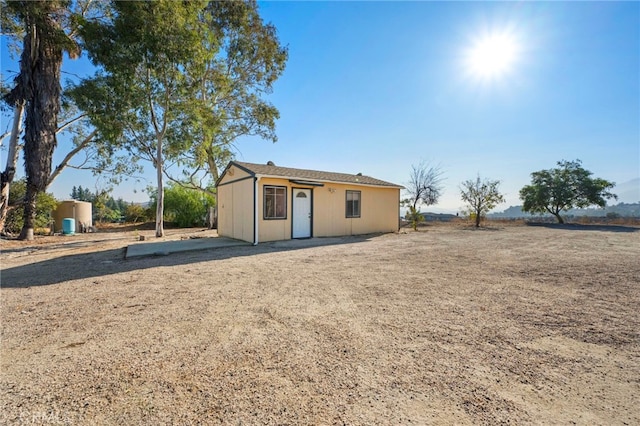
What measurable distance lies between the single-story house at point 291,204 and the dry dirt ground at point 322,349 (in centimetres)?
471

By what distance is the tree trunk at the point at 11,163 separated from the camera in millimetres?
10508

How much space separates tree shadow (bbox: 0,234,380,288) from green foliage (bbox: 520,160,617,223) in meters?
20.7

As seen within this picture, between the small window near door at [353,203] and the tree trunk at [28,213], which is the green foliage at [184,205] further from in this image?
the small window near door at [353,203]

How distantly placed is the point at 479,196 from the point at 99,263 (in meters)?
20.3

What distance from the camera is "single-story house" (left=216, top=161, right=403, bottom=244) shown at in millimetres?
9438

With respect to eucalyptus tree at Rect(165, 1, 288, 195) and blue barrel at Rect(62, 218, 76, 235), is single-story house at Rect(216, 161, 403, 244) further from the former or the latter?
blue barrel at Rect(62, 218, 76, 235)

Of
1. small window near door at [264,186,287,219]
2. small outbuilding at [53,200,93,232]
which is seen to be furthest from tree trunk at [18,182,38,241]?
small window near door at [264,186,287,219]

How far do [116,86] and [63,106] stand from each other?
15.3ft

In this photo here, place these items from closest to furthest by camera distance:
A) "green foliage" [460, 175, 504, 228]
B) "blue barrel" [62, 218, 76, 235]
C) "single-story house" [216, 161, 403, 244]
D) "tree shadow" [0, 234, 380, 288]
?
"tree shadow" [0, 234, 380, 288] < "single-story house" [216, 161, 403, 244] < "blue barrel" [62, 218, 76, 235] < "green foliage" [460, 175, 504, 228]

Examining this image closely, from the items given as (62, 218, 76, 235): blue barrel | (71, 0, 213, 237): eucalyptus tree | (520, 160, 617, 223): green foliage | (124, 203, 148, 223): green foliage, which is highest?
(71, 0, 213, 237): eucalyptus tree

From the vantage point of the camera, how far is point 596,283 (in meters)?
4.43

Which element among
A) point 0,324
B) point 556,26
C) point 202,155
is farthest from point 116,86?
point 556,26

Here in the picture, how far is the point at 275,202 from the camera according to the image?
9836 mm

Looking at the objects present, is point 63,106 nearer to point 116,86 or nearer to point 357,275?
point 116,86
